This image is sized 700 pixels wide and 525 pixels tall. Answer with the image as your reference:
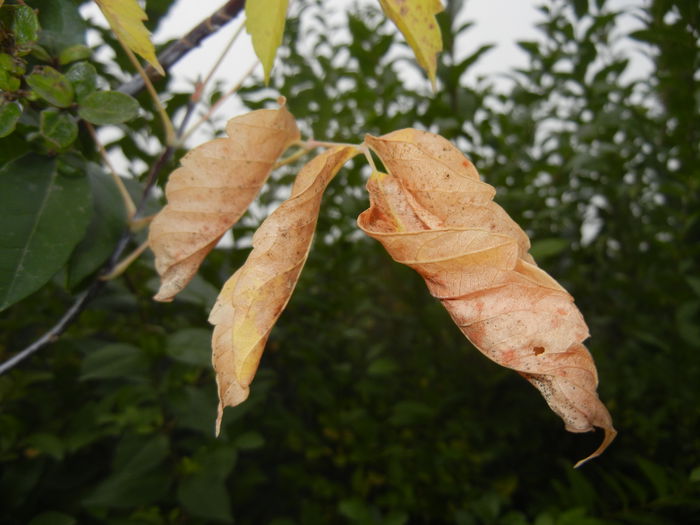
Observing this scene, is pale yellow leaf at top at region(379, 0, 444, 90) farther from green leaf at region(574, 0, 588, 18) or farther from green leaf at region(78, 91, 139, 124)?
green leaf at region(574, 0, 588, 18)

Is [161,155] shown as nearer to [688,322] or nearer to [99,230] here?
[99,230]

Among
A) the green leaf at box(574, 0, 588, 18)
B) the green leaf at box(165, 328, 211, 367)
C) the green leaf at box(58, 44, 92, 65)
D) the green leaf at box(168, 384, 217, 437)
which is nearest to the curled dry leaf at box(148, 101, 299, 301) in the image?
the green leaf at box(58, 44, 92, 65)

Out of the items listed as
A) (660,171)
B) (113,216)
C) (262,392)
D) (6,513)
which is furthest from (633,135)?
(6,513)

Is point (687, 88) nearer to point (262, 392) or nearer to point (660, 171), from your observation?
point (660, 171)

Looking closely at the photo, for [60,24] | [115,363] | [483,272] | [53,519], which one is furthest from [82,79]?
[53,519]

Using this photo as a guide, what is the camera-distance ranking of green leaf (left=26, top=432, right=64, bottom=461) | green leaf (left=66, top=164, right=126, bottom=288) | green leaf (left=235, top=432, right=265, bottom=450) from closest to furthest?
green leaf (left=66, top=164, right=126, bottom=288) → green leaf (left=26, top=432, right=64, bottom=461) → green leaf (left=235, top=432, right=265, bottom=450)
